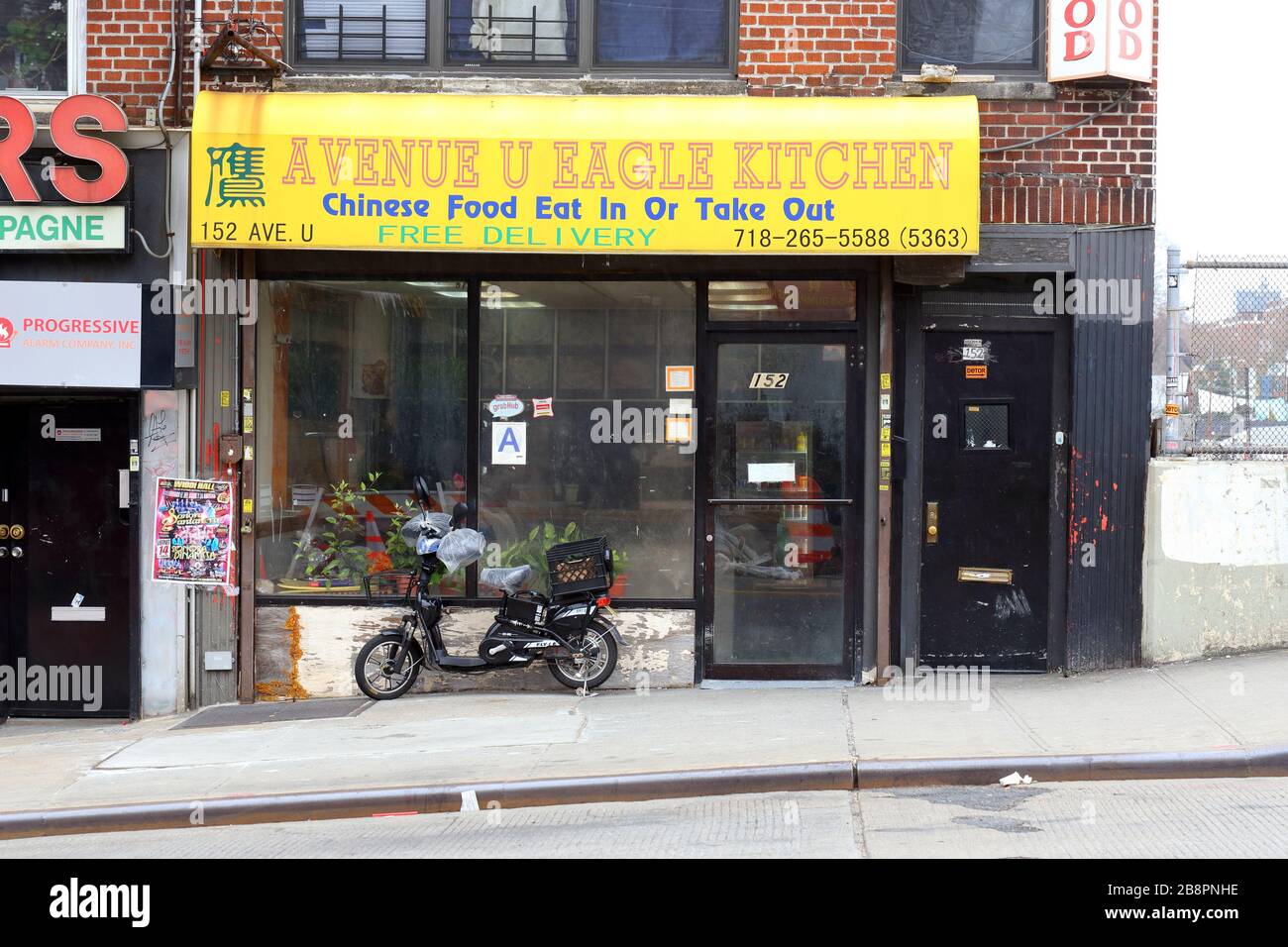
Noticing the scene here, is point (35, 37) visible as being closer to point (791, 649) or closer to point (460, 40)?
point (460, 40)

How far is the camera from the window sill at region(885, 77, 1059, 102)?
9.23m

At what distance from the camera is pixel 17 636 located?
9852 millimetres

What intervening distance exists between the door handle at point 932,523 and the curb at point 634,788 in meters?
2.60

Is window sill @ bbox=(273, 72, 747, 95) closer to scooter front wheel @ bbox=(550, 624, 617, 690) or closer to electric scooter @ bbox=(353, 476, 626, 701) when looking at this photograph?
electric scooter @ bbox=(353, 476, 626, 701)

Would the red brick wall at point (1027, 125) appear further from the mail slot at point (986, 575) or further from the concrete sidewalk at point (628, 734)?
the concrete sidewalk at point (628, 734)

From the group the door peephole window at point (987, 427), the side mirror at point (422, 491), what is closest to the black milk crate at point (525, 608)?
the side mirror at point (422, 491)

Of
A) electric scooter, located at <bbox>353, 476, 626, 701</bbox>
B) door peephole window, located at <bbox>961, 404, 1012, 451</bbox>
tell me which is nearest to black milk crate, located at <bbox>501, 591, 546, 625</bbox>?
electric scooter, located at <bbox>353, 476, 626, 701</bbox>

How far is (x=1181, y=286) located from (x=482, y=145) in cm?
511

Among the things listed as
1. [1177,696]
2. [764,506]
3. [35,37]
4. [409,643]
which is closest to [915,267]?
[764,506]

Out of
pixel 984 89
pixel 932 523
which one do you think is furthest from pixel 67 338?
Answer: pixel 984 89

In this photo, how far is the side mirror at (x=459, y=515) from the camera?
372 inches

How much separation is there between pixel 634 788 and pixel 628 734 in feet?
3.65

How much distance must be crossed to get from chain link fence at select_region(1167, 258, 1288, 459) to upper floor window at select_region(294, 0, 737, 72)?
393cm

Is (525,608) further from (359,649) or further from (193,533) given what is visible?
(193,533)
